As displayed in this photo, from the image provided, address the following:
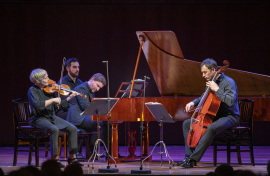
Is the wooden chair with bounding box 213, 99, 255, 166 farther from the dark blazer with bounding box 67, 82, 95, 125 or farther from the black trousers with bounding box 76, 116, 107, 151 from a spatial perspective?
the dark blazer with bounding box 67, 82, 95, 125

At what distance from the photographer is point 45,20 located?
307 inches

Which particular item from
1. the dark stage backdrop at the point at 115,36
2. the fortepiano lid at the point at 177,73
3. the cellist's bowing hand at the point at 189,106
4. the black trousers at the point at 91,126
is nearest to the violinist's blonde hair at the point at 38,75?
the black trousers at the point at 91,126

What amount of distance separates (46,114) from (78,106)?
79cm

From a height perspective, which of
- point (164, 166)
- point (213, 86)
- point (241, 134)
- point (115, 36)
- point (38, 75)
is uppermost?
point (115, 36)

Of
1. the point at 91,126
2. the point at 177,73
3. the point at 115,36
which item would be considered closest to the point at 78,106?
the point at 91,126

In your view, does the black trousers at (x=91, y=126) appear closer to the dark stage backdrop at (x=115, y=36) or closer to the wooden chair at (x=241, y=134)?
the wooden chair at (x=241, y=134)

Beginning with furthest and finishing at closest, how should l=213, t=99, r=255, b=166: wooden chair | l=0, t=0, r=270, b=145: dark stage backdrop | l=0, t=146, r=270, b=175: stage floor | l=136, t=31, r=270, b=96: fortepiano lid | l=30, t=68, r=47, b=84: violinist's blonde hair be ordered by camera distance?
l=0, t=0, r=270, b=145: dark stage backdrop, l=136, t=31, r=270, b=96: fortepiano lid, l=30, t=68, r=47, b=84: violinist's blonde hair, l=213, t=99, r=255, b=166: wooden chair, l=0, t=146, r=270, b=175: stage floor

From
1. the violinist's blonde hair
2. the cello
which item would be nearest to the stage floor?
the cello

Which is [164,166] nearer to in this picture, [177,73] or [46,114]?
[177,73]

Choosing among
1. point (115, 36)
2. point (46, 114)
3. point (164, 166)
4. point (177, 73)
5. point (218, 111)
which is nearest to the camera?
point (164, 166)

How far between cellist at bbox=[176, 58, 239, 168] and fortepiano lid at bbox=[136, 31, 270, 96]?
1.55ft

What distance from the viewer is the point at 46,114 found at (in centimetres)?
492

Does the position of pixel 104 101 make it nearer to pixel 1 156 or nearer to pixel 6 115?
pixel 1 156

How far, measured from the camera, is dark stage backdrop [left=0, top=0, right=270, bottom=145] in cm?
770
